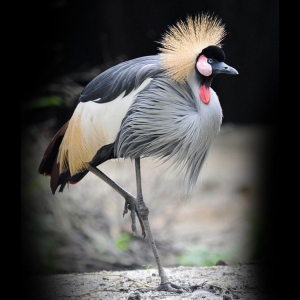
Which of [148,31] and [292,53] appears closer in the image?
[292,53]

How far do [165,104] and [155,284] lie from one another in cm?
63

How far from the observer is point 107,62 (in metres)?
2.27

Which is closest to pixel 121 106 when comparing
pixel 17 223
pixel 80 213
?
pixel 17 223

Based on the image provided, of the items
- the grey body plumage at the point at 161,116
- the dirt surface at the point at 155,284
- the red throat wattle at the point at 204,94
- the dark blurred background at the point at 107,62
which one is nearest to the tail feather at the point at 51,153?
the dark blurred background at the point at 107,62

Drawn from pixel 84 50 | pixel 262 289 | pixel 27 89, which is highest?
pixel 84 50

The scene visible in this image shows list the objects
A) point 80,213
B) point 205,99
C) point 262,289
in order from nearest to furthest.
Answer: point 205,99, point 262,289, point 80,213

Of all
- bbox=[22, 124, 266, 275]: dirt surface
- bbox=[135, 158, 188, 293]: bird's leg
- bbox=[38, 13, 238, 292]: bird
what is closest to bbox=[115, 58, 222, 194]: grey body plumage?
bbox=[38, 13, 238, 292]: bird

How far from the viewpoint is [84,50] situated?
1913mm

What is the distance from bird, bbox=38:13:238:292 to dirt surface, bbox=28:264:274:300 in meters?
0.09

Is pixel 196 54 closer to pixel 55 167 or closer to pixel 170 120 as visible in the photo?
pixel 170 120

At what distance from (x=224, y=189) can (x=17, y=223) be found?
1.41m

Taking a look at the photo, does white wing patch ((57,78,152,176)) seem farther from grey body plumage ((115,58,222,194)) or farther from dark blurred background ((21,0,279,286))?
dark blurred background ((21,0,279,286))

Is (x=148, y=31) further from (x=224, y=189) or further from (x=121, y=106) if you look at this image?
(x=224, y=189)

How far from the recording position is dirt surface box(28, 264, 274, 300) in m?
1.55
